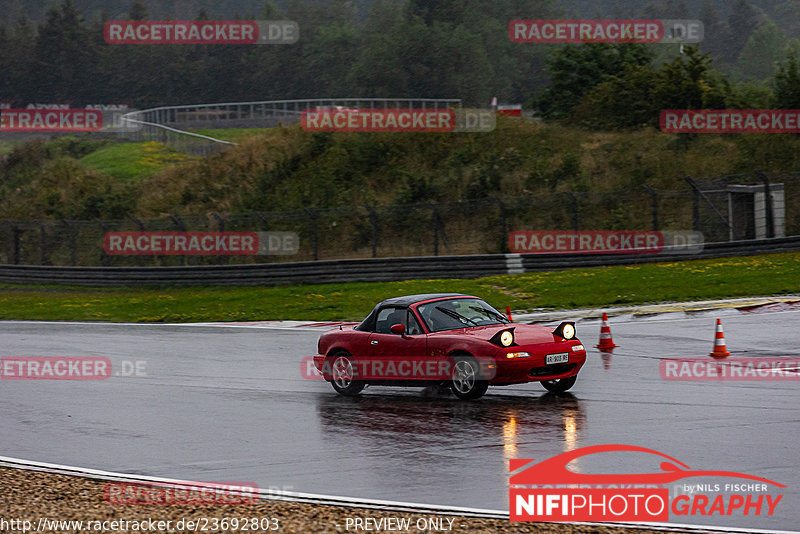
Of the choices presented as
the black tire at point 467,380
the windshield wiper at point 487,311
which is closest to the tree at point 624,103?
the windshield wiper at point 487,311

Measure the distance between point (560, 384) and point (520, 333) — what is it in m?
0.92

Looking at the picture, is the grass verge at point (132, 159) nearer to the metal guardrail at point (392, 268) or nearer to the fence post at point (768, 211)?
the metal guardrail at point (392, 268)

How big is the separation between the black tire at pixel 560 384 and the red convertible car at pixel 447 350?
0.04 feet

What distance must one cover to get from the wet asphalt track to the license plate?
51 centimetres

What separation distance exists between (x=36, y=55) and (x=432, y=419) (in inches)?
4848

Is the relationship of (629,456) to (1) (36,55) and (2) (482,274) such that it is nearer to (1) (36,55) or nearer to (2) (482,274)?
(2) (482,274)

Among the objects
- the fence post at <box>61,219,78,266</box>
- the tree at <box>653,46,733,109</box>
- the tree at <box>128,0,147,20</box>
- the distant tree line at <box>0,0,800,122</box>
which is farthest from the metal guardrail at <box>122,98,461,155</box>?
the tree at <box>128,0,147,20</box>

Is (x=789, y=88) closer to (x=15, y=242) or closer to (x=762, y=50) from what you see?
(x=15, y=242)

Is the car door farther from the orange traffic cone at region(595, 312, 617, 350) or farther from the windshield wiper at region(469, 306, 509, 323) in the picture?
the orange traffic cone at region(595, 312, 617, 350)

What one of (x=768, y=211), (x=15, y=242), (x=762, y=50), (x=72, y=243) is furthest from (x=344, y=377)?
(x=762, y=50)

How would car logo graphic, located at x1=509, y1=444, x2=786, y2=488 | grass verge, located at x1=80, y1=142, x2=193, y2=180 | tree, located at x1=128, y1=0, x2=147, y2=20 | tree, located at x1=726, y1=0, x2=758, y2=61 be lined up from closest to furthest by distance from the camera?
1. car logo graphic, located at x1=509, y1=444, x2=786, y2=488
2. grass verge, located at x1=80, y1=142, x2=193, y2=180
3. tree, located at x1=128, y1=0, x2=147, y2=20
4. tree, located at x1=726, y1=0, x2=758, y2=61

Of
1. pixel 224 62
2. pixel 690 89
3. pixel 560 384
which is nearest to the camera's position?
pixel 560 384

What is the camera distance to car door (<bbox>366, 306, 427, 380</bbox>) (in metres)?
12.8

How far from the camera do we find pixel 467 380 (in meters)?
12.4
